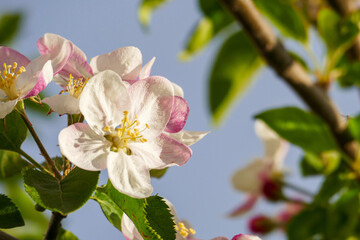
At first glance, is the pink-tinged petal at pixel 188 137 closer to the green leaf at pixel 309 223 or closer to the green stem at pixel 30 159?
the green stem at pixel 30 159

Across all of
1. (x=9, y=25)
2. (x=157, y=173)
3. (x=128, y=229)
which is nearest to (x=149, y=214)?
(x=128, y=229)

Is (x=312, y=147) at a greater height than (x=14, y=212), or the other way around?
(x=312, y=147)

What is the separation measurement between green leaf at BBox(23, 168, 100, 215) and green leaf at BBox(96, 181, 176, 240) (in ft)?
0.14

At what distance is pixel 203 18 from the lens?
1370 mm

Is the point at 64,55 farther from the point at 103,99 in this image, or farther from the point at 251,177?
the point at 251,177

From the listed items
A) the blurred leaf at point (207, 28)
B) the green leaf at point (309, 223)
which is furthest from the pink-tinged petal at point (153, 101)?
the blurred leaf at point (207, 28)

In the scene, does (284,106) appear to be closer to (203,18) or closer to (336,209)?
(336,209)

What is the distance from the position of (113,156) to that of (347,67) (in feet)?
2.79

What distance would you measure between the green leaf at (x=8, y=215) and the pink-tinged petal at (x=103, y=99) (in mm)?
113

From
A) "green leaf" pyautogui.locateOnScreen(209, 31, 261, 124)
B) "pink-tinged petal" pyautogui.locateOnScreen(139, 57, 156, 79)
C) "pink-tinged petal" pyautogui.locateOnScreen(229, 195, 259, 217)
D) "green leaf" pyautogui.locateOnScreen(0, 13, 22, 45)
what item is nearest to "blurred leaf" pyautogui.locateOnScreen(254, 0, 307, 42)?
"green leaf" pyautogui.locateOnScreen(209, 31, 261, 124)

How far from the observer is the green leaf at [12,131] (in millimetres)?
499

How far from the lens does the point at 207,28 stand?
54.0 inches

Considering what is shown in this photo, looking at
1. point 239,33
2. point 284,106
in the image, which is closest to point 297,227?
point 284,106

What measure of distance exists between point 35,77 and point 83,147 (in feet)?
0.32
